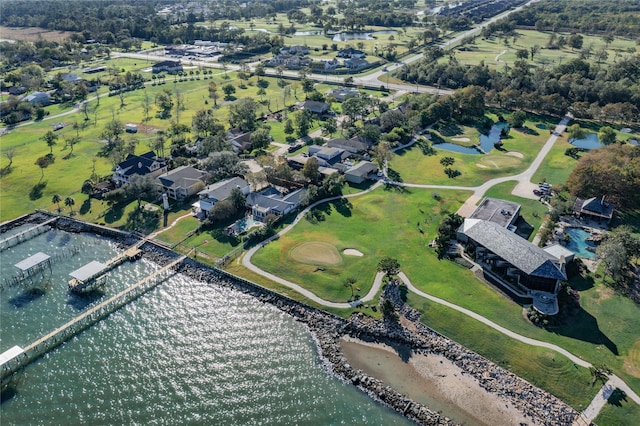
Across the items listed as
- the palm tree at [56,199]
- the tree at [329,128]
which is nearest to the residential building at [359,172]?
the tree at [329,128]

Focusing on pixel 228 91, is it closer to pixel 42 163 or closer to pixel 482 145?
pixel 42 163

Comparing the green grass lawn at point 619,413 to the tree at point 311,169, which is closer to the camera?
the green grass lawn at point 619,413

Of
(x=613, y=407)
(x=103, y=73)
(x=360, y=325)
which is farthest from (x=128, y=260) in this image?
(x=103, y=73)

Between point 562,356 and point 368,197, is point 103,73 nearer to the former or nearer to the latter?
point 368,197

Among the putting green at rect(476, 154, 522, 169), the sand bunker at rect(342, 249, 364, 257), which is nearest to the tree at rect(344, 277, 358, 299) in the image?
the sand bunker at rect(342, 249, 364, 257)

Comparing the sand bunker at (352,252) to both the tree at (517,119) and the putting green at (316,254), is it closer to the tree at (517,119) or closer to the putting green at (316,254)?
the putting green at (316,254)

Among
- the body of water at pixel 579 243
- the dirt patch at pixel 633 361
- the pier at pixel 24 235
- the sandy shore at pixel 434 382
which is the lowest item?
the sandy shore at pixel 434 382

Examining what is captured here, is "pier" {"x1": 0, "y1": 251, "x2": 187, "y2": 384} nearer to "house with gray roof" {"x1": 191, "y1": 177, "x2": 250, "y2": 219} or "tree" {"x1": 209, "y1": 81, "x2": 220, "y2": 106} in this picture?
"house with gray roof" {"x1": 191, "y1": 177, "x2": 250, "y2": 219}
